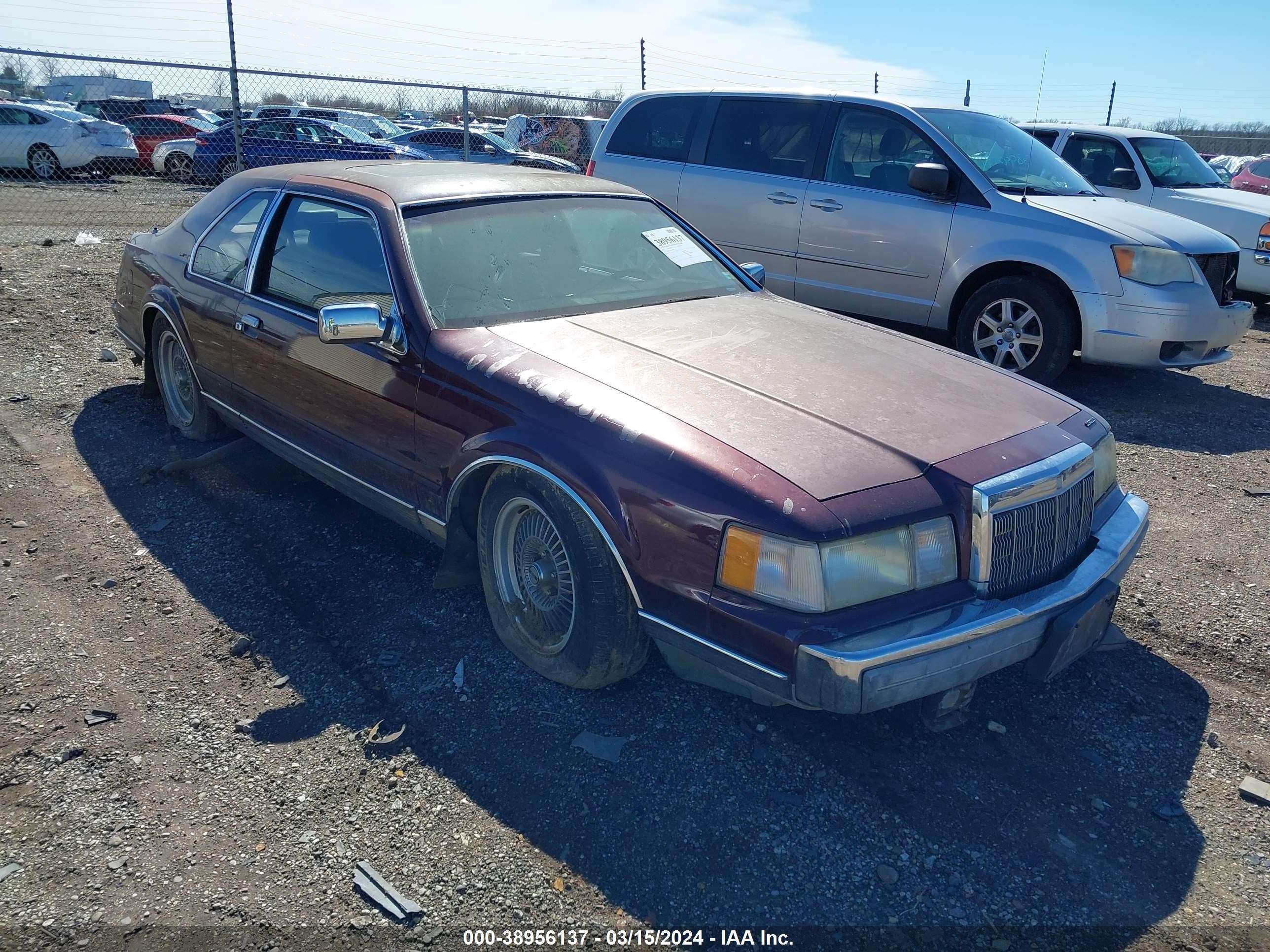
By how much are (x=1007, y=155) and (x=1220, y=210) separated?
3099mm

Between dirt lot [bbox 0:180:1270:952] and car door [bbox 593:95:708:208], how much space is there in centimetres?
444

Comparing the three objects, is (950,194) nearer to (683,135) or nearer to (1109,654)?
(683,135)

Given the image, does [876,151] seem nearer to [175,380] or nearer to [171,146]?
[175,380]

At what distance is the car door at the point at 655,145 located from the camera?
7.43 m

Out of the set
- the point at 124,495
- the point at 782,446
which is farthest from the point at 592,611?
→ the point at 124,495

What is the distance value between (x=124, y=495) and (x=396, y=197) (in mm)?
2106

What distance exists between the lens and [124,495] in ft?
14.8

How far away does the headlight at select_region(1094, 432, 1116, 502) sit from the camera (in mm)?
3078

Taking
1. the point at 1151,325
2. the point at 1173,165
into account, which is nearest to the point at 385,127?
the point at 1173,165

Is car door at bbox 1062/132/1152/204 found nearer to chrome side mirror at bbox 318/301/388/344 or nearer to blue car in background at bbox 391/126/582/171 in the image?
chrome side mirror at bbox 318/301/388/344

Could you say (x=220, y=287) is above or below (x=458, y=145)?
below

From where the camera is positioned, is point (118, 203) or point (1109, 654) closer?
point (1109, 654)

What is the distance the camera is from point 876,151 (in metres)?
6.68

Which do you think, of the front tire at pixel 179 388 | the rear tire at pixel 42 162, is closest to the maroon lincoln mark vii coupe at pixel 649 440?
the front tire at pixel 179 388
